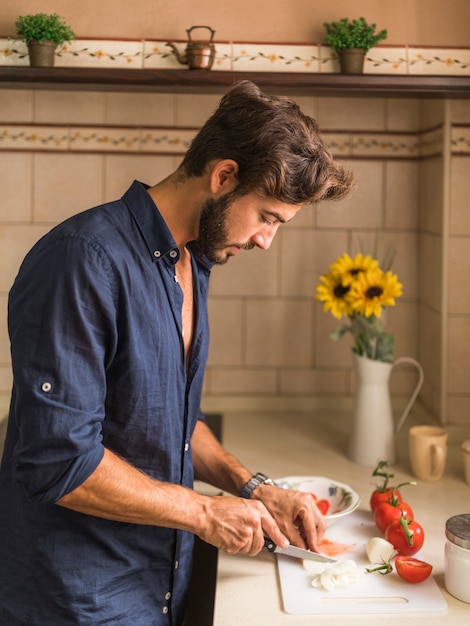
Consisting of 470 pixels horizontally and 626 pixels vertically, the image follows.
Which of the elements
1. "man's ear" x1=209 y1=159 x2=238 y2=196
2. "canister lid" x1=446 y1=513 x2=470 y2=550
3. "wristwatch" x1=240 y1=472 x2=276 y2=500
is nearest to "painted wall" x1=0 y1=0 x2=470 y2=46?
"man's ear" x1=209 y1=159 x2=238 y2=196

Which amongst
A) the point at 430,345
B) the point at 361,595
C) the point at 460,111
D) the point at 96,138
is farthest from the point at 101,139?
the point at 361,595

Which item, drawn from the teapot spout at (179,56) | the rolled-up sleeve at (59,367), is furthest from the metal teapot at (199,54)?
the rolled-up sleeve at (59,367)

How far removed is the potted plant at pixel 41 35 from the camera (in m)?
1.81

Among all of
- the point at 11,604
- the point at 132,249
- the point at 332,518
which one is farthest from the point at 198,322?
the point at 11,604

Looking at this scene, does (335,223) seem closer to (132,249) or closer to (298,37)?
(298,37)

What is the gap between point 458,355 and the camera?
2.10 metres

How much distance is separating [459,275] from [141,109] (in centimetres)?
95

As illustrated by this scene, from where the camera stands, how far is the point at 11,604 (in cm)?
127

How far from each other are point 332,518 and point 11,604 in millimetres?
566

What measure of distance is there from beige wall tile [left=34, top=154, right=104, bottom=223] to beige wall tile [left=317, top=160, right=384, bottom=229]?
625 millimetres

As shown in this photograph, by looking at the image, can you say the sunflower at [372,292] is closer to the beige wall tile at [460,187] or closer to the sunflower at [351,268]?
the sunflower at [351,268]

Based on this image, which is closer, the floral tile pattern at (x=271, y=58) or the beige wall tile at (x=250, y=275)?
the floral tile pattern at (x=271, y=58)

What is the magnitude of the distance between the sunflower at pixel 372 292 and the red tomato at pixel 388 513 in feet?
1.74

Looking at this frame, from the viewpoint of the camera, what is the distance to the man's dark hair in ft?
4.10
